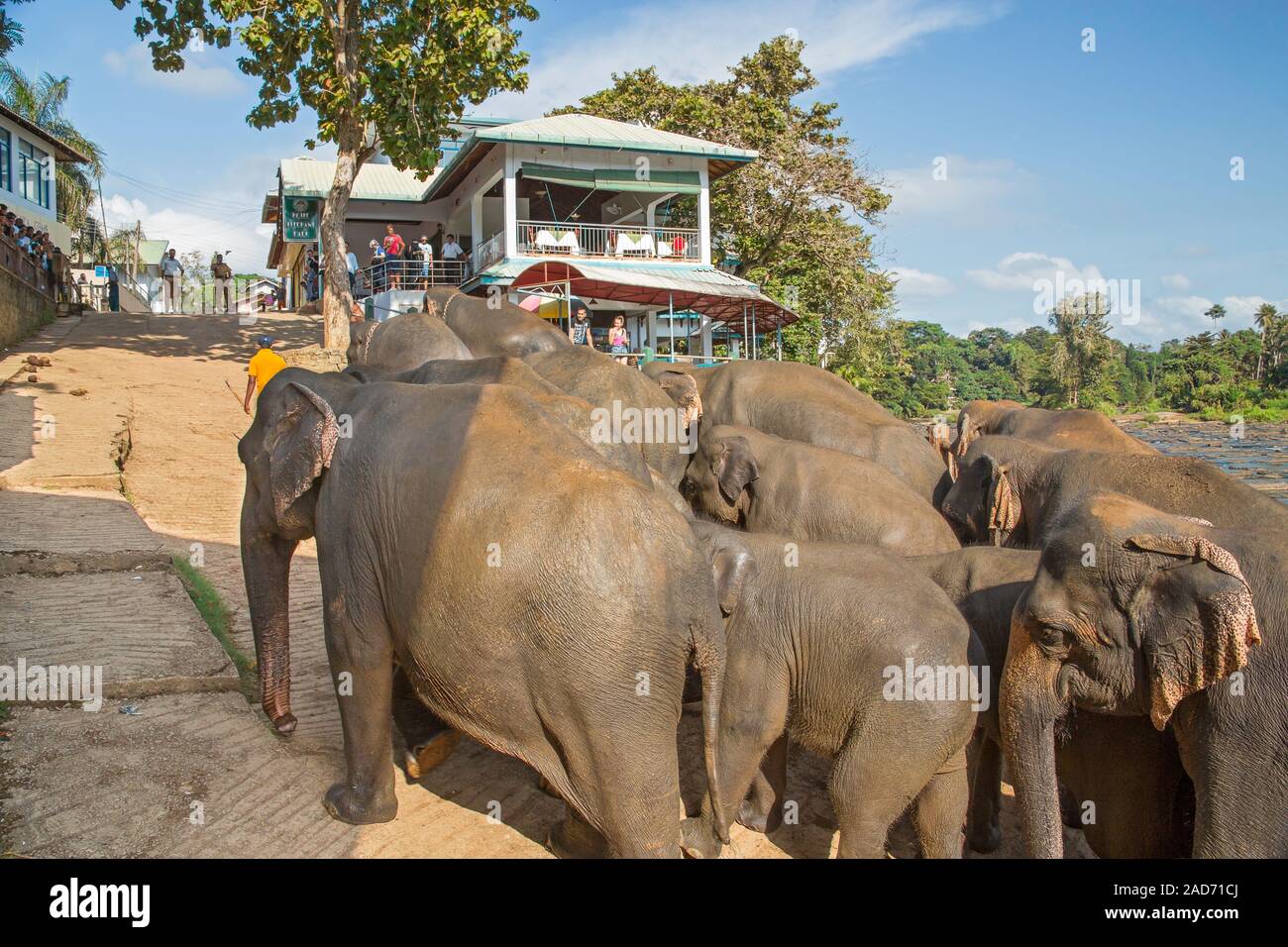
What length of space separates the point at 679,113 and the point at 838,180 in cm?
608

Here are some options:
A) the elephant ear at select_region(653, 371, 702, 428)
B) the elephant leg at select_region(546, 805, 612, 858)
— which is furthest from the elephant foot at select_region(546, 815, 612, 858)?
the elephant ear at select_region(653, 371, 702, 428)

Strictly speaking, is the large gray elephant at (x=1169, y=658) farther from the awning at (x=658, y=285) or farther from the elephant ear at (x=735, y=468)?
the awning at (x=658, y=285)

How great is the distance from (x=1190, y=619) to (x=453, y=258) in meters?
29.2

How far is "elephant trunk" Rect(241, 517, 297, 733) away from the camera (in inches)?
230

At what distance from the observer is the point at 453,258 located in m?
31.4

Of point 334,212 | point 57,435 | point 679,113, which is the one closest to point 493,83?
point 334,212

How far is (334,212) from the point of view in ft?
71.4

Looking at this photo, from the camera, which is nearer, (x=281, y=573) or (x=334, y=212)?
(x=281, y=573)

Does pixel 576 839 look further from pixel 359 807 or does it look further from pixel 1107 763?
pixel 1107 763

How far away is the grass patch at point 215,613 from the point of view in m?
6.89

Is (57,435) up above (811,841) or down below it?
above

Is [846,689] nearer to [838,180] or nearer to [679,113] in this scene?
[838,180]

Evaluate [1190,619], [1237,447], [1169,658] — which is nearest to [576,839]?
[1169,658]

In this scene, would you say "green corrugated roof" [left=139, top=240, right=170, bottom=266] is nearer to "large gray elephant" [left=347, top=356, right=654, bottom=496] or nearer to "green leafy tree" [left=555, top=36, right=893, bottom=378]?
"green leafy tree" [left=555, top=36, right=893, bottom=378]
